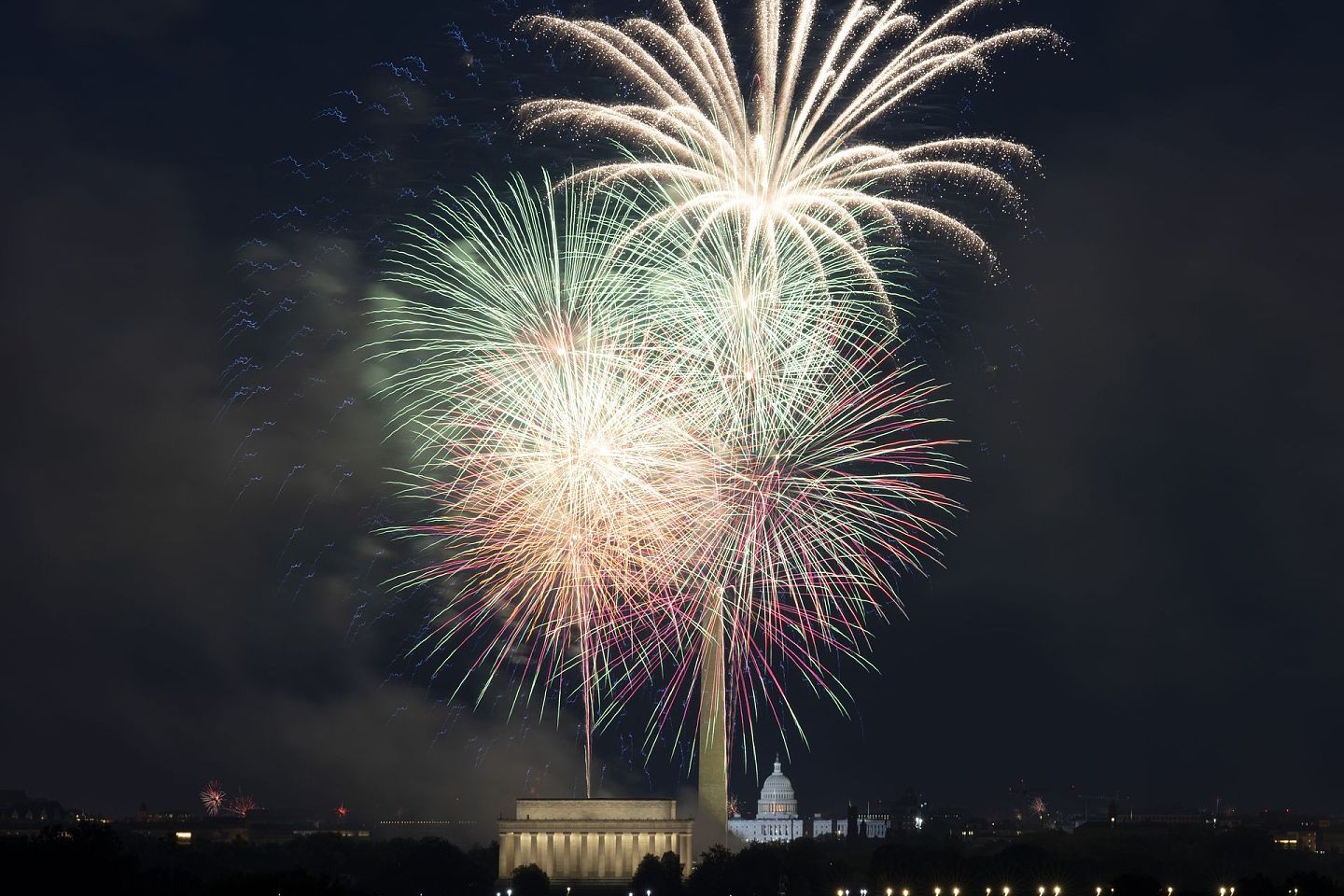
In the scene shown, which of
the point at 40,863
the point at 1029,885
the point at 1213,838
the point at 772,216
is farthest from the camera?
the point at 1213,838

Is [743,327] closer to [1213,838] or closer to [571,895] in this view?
[571,895]

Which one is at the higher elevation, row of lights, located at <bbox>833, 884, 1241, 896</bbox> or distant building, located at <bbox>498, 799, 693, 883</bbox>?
distant building, located at <bbox>498, 799, 693, 883</bbox>

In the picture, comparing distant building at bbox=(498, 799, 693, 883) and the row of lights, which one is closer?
the row of lights

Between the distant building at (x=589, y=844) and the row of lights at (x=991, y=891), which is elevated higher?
the distant building at (x=589, y=844)

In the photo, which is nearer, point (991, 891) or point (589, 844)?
point (991, 891)

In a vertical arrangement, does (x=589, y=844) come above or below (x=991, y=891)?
above

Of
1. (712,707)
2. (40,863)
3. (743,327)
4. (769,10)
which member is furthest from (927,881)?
(769,10)

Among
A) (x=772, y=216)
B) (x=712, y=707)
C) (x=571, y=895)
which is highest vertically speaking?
(x=772, y=216)

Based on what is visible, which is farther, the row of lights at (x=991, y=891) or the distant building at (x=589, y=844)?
the distant building at (x=589, y=844)
